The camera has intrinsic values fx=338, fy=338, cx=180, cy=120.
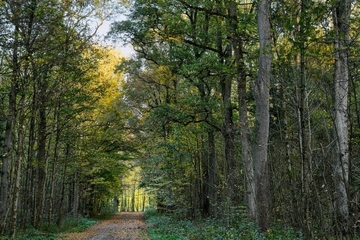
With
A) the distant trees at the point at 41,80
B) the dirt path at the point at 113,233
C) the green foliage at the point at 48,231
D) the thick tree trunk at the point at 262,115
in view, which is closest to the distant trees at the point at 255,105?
the thick tree trunk at the point at 262,115

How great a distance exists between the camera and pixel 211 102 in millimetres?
14570

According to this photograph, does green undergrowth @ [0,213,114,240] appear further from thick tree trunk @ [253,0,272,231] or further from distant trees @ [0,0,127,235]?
thick tree trunk @ [253,0,272,231]

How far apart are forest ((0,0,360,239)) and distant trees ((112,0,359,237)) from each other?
55 millimetres

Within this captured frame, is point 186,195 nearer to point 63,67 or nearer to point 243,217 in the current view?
point 243,217

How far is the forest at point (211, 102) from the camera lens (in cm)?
509

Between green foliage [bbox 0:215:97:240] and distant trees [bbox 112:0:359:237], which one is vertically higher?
distant trees [bbox 112:0:359:237]

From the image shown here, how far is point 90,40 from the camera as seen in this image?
13.7 m

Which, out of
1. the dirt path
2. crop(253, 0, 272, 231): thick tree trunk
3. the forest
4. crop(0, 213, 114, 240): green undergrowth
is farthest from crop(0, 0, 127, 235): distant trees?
crop(253, 0, 272, 231): thick tree trunk

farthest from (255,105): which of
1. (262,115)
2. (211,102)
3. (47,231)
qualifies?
(47,231)

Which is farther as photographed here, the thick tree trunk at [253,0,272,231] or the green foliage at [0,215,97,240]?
the green foliage at [0,215,97,240]

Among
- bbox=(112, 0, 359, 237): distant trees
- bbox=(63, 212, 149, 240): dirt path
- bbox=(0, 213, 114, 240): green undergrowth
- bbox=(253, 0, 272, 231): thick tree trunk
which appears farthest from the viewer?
bbox=(63, 212, 149, 240): dirt path

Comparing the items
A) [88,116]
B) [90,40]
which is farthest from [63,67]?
[88,116]

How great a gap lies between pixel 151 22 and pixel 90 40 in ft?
10.0

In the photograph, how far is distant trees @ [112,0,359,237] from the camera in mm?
4867
